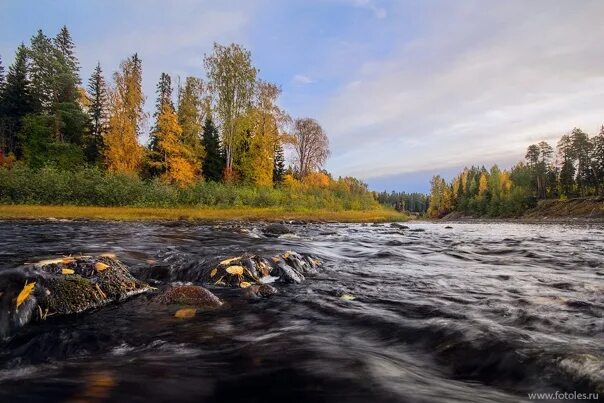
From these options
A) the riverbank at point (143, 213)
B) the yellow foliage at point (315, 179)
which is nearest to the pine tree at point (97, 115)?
the riverbank at point (143, 213)

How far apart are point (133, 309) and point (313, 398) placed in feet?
10.4

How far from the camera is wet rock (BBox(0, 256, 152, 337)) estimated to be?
13.5 feet

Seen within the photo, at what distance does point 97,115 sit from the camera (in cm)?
5038

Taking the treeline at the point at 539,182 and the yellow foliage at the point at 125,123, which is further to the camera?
the treeline at the point at 539,182

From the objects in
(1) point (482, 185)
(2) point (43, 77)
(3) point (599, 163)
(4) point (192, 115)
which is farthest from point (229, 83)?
(1) point (482, 185)

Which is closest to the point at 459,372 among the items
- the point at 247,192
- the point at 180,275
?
the point at 180,275

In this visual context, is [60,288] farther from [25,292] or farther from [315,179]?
[315,179]

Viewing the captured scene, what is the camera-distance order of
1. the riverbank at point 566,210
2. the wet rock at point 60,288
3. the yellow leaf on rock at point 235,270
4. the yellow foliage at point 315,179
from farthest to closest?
1. the riverbank at point 566,210
2. the yellow foliage at point 315,179
3. the yellow leaf on rock at point 235,270
4. the wet rock at point 60,288

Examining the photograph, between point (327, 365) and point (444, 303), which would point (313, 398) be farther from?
point (444, 303)

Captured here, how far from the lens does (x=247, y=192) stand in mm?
38125

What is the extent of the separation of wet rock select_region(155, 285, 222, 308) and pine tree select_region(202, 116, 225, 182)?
42840mm

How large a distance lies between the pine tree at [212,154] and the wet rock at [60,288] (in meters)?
42.1

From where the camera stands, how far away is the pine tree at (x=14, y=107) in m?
49.2

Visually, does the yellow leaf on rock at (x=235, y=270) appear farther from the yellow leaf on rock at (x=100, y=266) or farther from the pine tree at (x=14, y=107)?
the pine tree at (x=14, y=107)
